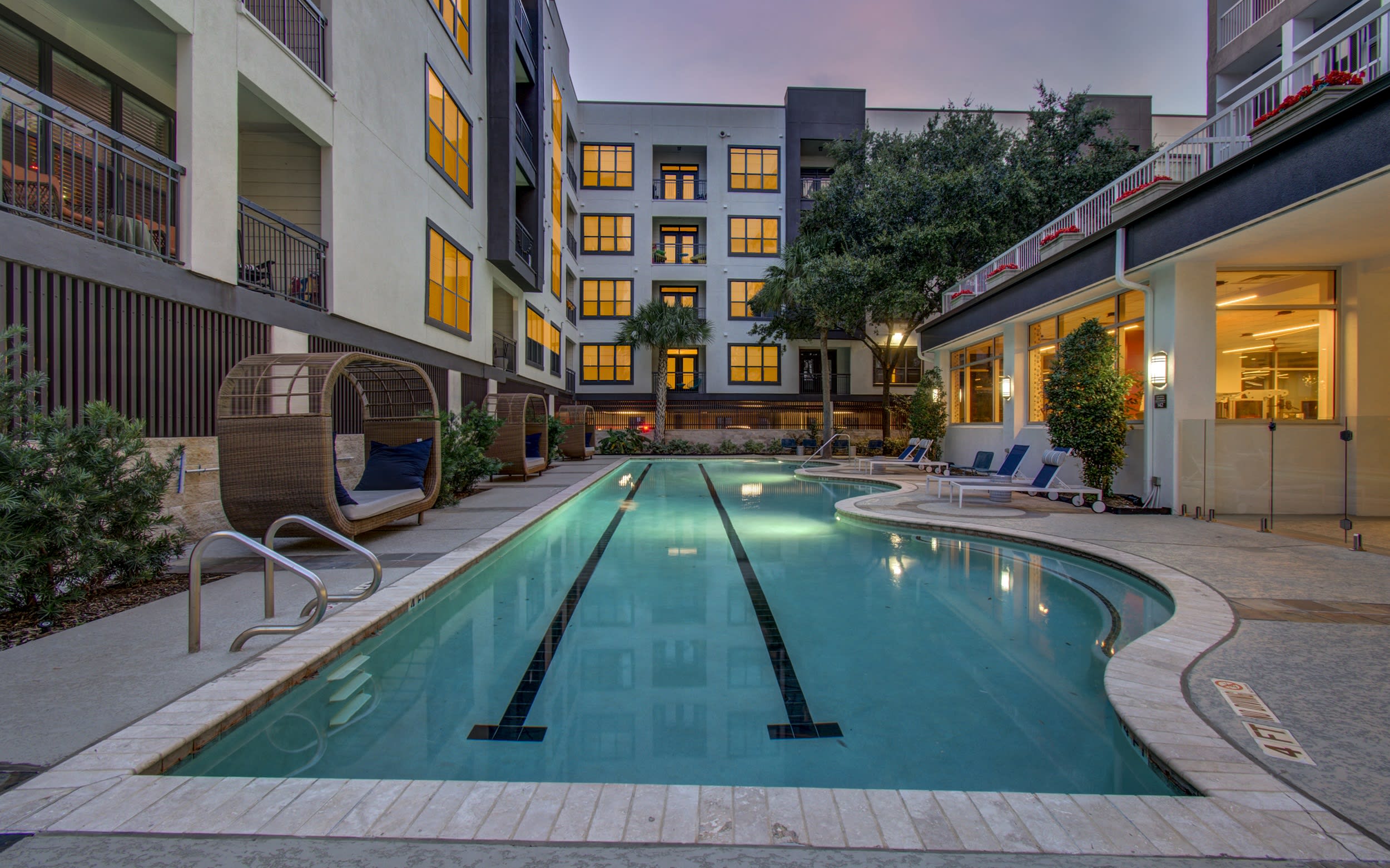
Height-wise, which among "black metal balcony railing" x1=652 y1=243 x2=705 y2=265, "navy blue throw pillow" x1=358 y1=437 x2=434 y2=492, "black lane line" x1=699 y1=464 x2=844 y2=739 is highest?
"black metal balcony railing" x1=652 y1=243 x2=705 y2=265

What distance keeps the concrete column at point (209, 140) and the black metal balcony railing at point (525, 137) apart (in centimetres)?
1070

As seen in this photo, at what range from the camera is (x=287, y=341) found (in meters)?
8.17

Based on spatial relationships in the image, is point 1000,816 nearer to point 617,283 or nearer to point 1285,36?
point 1285,36

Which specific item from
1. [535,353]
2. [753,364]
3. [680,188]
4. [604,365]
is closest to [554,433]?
[535,353]

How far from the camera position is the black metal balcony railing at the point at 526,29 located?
686 inches

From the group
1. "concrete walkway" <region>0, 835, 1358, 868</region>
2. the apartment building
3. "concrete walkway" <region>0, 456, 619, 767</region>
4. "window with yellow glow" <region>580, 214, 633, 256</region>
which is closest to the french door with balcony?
"window with yellow glow" <region>580, 214, 633, 256</region>

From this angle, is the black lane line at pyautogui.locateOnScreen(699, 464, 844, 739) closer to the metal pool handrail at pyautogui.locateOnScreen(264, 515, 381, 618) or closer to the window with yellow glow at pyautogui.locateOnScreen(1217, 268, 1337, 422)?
the metal pool handrail at pyautogui.locateOnScreen(264, 515, 381, 618)

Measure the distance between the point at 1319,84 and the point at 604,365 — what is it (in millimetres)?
25364

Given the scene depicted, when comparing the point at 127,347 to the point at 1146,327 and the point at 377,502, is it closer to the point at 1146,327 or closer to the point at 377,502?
the point at 377,502

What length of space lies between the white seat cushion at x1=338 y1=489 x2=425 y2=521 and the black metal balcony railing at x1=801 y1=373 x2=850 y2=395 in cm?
2341

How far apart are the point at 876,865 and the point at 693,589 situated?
3.92m

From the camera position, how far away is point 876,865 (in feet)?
6.47

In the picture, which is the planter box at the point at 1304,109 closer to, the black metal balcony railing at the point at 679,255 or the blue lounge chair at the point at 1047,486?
the blue lounge chair at the point at 1047,486

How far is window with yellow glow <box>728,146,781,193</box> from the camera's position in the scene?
96.1ft
